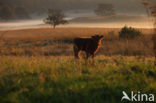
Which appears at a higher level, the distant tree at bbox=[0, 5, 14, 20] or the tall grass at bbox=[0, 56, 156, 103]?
the distant tree at bbox=[0, 5, 14, 20]

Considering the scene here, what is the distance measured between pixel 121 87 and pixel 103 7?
114939 mm

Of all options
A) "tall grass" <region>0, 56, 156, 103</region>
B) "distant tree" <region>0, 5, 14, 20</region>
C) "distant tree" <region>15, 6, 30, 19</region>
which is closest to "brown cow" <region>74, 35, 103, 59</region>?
"tall grass" <region>0, 56, 156, 103</region>

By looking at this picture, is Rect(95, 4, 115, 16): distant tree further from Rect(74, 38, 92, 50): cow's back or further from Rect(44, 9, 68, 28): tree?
Rect(74, 38, 92, 50): cow's back

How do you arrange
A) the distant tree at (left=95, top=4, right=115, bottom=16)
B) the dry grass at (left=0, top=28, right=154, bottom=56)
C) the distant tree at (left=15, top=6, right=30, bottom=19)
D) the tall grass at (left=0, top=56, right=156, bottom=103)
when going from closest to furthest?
1. the tall grass at (left=0, top=56, right=156, bottom=103)
2. the dry grass at (left=0, top=28, right=154, bottom=56)
3. the distant tree at (left=95, top=4, right=115, bottom=16)
4. the distant tree at (left=15, top=6, right=30, bottom=19)

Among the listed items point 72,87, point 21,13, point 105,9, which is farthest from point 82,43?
point 21,13

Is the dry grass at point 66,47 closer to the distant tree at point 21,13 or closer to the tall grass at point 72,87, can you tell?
the tall grass at point 72,87

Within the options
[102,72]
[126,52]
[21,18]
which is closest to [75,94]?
[102,72]

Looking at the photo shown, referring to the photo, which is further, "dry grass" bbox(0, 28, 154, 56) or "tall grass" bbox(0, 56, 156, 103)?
"dry grass" bbox(0, 28, 154, 56)

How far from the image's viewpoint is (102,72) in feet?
17.4

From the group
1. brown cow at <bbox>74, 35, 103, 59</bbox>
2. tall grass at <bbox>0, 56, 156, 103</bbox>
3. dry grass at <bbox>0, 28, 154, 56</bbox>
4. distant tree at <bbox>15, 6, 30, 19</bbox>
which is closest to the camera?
tall grass at <bbox>0, 56, 156, 103</bbox>

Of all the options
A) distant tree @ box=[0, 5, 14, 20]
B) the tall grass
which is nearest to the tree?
distant tree @ box=[0, 5, 14, 20]

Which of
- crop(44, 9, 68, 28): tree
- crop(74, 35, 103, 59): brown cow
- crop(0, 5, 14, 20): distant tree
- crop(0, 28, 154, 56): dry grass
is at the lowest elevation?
crop(0, 28, 154, 56): dry grass

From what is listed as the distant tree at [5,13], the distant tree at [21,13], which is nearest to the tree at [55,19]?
the distant tree at [5,13]

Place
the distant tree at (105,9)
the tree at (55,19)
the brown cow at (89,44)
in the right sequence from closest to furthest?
the brown cow at (89,44) → the tree at (55,19) → the distant tree at (105,9)
